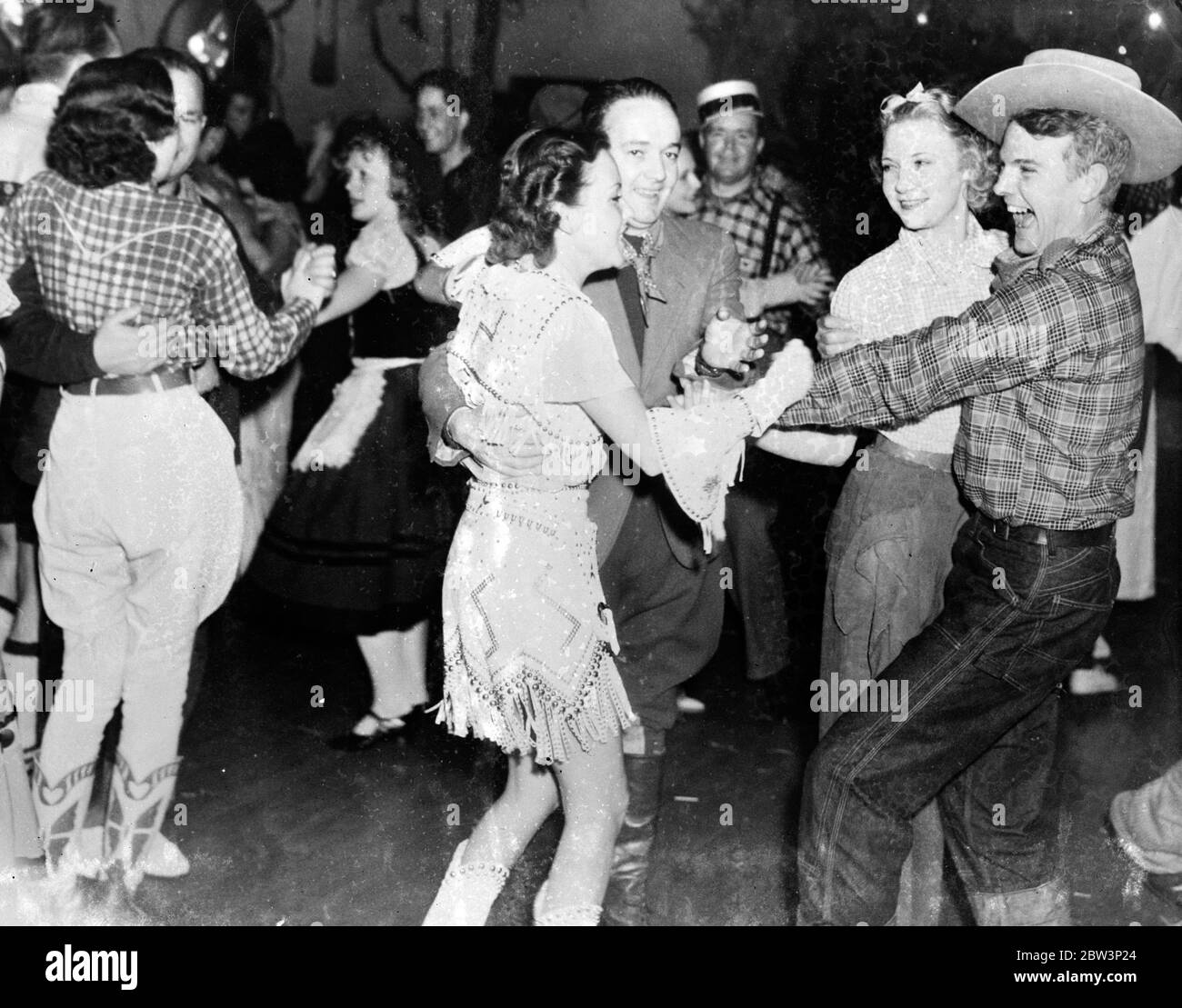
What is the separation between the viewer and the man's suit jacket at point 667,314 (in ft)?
11.8

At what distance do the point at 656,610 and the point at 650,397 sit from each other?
58 centimetres

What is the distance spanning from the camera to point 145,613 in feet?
11.7

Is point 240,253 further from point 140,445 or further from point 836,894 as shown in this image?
point 836,894

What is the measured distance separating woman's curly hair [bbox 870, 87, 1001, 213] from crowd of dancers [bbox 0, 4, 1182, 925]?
0.01 m

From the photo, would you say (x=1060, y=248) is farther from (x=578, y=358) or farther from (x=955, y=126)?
(x=578, y=358)

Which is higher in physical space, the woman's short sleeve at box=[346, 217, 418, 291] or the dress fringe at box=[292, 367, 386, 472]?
the woman's short sleeve at box=[346, 217, 418, 291]

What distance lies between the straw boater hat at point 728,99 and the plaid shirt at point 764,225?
0.53 feet

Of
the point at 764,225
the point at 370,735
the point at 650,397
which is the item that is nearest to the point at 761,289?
the point at 764,225

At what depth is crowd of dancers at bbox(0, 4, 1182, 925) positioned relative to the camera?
3.25 metres

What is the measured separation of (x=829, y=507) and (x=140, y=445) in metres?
1.83

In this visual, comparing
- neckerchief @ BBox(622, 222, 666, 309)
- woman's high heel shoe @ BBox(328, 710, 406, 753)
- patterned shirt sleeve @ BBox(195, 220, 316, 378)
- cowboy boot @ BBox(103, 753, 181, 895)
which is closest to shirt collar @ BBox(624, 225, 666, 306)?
neckerchief @ BBox(622, 222, 666, 309)

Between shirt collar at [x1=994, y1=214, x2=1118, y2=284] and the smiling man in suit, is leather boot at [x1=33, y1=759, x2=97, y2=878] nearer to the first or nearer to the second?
the smiling man in suit

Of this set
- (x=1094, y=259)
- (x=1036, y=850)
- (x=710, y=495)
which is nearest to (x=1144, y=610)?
(x=1036, y=850)

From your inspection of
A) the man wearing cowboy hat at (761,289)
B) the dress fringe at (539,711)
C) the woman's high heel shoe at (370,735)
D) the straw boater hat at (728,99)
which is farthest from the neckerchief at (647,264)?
the woman's high heel shoe at (370,735)
